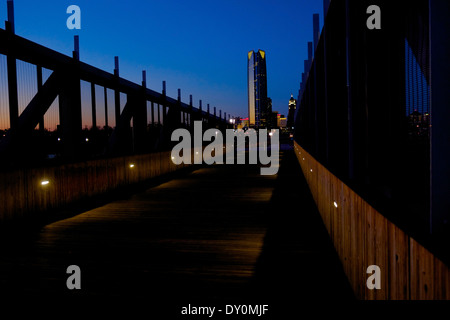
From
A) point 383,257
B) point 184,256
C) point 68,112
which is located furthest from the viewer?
point 68,112

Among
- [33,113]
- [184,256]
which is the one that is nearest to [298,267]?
[184,256]

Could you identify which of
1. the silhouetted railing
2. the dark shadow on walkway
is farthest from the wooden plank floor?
the silhouetted railing

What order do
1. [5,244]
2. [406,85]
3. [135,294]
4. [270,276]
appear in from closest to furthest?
[406,85] < [135,294] < [270,276] < [5,244]

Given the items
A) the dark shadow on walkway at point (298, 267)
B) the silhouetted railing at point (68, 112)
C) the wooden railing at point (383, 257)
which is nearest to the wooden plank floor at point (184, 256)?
the dark shadow on walkway at point (298, 267)

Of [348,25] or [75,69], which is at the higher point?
[75,69]

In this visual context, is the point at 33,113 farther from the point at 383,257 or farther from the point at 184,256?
the point at 383,257

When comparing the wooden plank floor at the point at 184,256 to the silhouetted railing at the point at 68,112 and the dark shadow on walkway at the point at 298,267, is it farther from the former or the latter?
the silhouetted railing at the point at 68,112

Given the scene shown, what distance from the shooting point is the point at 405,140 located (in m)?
2.25

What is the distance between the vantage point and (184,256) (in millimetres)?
4637

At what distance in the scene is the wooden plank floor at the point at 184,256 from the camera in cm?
351

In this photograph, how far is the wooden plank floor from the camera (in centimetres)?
351
